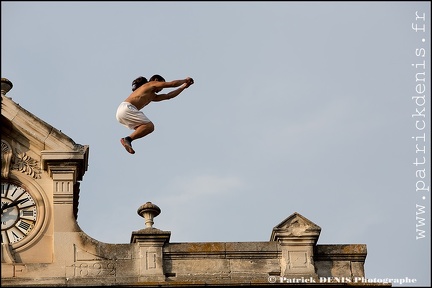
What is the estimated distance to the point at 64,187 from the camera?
36562 mm

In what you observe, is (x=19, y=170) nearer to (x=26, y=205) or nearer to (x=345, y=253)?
(x=26, y=205)

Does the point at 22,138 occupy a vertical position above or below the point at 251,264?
above

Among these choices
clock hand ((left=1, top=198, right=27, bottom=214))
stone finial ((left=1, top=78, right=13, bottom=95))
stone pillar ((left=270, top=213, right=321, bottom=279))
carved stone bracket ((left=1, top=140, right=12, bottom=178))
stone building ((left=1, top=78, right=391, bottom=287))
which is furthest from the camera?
stone finial ((left=1, top=78, right=13, bottom=95))

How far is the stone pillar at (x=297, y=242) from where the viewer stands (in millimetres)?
35812

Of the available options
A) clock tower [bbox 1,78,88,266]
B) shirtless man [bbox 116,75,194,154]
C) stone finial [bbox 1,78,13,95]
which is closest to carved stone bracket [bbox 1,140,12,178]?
clock tower [bbox 1,78,88,266]

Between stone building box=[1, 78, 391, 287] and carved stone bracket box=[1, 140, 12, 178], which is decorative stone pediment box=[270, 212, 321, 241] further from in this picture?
carved stone bracket box=[1, 140, 12, 178]

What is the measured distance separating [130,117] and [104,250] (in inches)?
113

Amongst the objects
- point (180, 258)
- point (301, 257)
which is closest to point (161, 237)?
point (180, 258)

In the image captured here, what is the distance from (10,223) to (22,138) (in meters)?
1.84

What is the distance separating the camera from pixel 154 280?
35344 millimetres

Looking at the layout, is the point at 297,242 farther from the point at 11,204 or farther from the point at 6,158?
the point at 6,158

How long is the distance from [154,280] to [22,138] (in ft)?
13.8

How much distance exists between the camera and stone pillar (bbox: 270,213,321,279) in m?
35.8

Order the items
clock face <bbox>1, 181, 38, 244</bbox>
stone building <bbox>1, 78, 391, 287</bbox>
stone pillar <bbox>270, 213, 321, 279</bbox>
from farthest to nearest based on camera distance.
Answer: clock face <bbox>1, 181, 38, 244</bbox> < stone pillar <bbox>270, 213, 321, 279</bbox> < stone building <bbox>1, 78, 391, 287</bbox>
